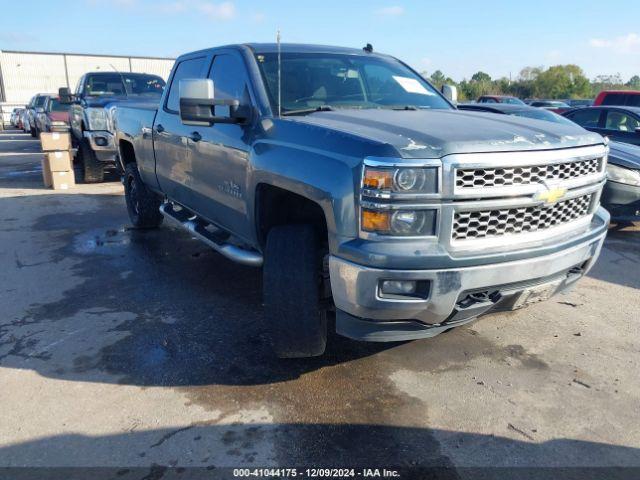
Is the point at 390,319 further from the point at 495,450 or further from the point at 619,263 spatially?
the point at 619,263

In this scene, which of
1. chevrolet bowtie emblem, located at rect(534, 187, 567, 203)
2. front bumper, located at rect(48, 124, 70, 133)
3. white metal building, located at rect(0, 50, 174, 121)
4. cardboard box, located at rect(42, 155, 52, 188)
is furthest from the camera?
white metal building, located at rect(0, 50, 174, 121)

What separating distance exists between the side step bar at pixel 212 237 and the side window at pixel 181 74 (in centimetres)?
99

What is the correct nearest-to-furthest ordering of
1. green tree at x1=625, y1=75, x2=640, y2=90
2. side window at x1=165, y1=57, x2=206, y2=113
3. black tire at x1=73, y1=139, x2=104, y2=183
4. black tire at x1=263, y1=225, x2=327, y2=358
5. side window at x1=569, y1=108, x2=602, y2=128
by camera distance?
black tire at x1=263, y1=225, x2=327, y2=358 < side window at x1=165, y1=57, x2=206, y2=113 < side window at x1=569, y1=108, x2=602, y2=128 < black tire at x1=73, y1=139, x2=104, y2=183 < green tree at x1=625, y1=75, x2=640, y2=90

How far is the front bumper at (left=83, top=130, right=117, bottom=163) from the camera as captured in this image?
9586 mm

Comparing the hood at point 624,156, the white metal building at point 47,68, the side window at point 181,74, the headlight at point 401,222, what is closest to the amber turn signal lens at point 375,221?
the headlight at point 401,222

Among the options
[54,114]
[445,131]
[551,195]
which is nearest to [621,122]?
[551,195]

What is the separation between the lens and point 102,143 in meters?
9.67

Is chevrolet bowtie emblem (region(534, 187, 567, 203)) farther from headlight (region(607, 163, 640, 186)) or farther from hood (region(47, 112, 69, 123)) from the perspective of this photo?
hood (region(47, 112, 69, 123))

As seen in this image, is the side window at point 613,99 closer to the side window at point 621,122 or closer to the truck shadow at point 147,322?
the side window at point 621,122

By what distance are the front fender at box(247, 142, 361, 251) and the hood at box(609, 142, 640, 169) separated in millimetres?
5122

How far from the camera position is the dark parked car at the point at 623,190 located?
6281 millimetres

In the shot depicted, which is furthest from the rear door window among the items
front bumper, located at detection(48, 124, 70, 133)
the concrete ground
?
front bumper, located at detection(48, 124, 70, 133)

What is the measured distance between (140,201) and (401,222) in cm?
468

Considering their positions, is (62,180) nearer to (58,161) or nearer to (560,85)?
(58,161)
